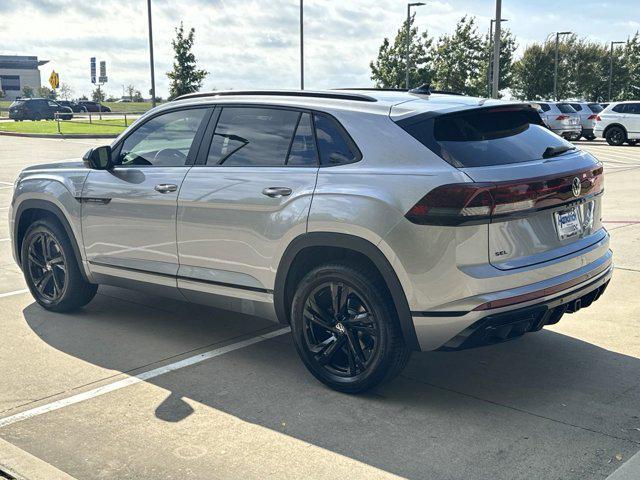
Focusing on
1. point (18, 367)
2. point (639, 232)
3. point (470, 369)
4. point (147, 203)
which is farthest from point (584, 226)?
point (639, 232)

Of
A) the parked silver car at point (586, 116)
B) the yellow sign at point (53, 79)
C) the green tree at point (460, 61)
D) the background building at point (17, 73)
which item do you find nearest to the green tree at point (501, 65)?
the green tree at point (460, 61)

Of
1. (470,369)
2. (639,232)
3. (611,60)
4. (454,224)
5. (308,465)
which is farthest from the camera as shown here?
(611,60)

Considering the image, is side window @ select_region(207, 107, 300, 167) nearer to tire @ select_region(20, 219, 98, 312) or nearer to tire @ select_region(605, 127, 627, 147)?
tire @ select_region(20, 219, 98, 312)

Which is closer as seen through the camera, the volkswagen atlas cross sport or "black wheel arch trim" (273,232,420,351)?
the volkswagen atlas cross sport

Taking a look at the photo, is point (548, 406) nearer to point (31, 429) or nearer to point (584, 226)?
point (584, 226)

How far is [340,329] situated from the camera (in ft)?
14.7

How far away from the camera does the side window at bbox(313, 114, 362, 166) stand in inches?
175

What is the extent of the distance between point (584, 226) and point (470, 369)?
1.15 m

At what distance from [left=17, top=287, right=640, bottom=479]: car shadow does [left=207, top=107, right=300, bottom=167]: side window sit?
1.34 metres

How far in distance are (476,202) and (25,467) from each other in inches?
99.4

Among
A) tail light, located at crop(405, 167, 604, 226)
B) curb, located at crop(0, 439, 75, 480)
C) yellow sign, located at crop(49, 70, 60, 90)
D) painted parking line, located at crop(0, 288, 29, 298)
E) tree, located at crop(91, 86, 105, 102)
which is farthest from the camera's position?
tree, located at crop(91, 86, 105, 102)

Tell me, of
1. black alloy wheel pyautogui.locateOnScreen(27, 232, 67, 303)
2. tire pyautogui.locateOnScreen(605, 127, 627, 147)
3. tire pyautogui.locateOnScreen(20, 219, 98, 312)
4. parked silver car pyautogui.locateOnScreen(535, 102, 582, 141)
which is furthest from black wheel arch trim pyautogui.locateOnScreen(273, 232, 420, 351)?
parked silver car pyautogui.locateOnScreen(535, 102, 582, 141)

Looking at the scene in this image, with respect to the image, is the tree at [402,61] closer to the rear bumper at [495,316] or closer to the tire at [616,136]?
the tire at [616,136]

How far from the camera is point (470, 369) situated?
4.94m
